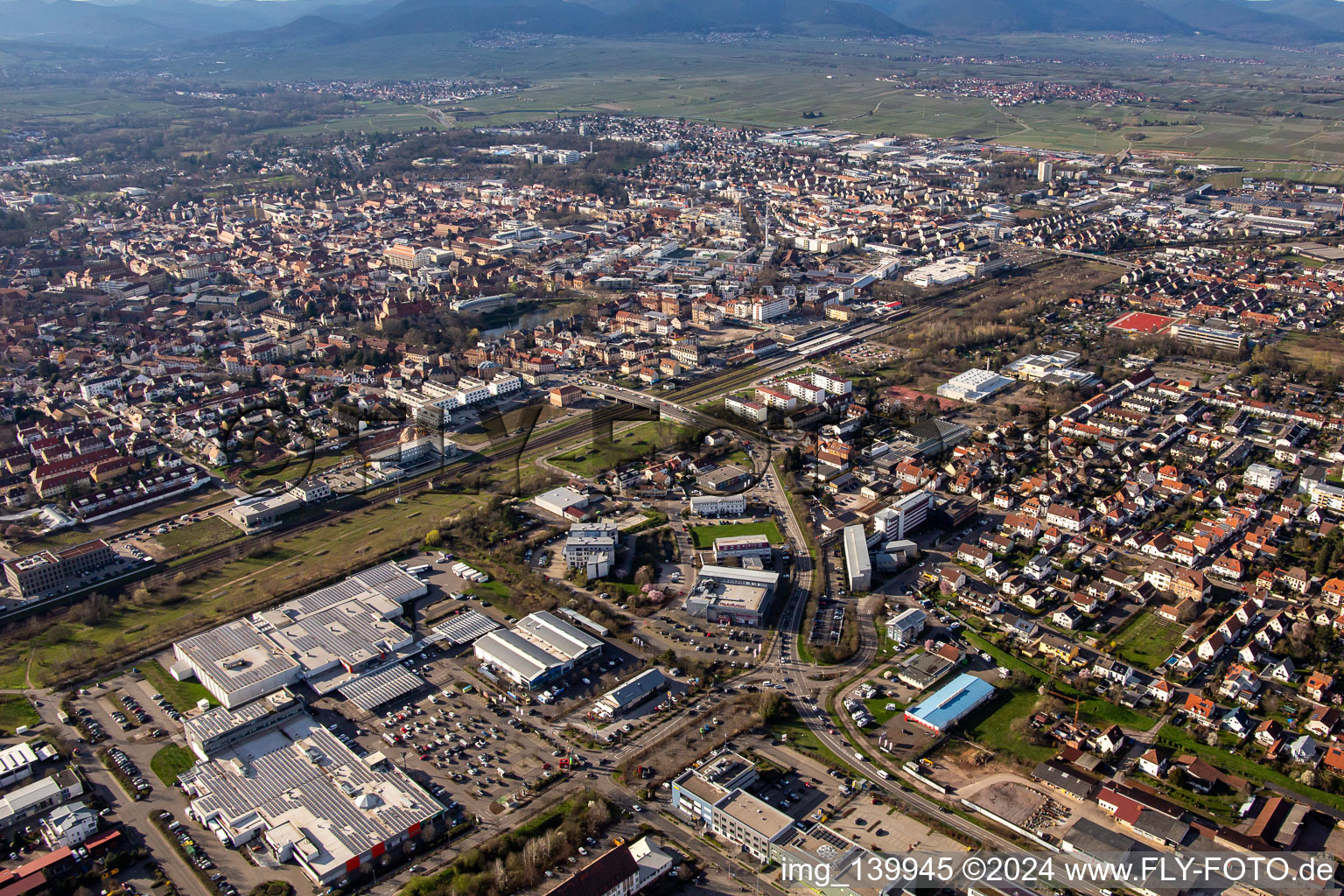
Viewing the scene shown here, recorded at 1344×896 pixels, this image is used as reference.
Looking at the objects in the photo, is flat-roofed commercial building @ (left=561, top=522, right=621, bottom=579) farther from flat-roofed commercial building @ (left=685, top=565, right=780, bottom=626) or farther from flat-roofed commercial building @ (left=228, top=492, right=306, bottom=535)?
flat-roofed commercial building @ (left=228, top=492, right=306, bottom=535)

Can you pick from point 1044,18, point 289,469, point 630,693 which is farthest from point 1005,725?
point 1044,18

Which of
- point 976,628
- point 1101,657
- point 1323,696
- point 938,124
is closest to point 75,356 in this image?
point 976,628

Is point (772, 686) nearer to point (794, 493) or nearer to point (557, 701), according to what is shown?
point (557, 701)

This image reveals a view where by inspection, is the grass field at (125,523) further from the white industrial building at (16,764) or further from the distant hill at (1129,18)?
the distant hill at (1129,18)

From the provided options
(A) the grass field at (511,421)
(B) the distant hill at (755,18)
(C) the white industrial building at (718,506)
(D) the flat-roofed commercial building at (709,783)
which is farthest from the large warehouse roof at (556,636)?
(B) the distant hill at (755,18)

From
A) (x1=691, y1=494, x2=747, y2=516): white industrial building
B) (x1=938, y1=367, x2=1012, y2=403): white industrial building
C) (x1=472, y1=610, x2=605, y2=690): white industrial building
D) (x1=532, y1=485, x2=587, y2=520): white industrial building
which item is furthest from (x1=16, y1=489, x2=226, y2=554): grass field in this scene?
(x1=938, y1=367, x2=1012, y2=403): white industrial building
